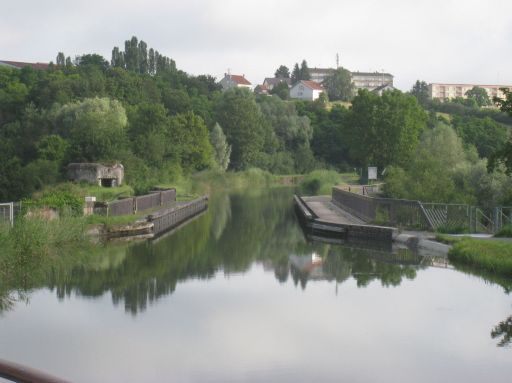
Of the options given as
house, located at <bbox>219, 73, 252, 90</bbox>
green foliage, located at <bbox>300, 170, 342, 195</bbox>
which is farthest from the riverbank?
house, located at <bbox>219, 73, 252, 90</bbox>

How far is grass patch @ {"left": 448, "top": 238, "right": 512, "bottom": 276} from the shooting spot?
799 inches

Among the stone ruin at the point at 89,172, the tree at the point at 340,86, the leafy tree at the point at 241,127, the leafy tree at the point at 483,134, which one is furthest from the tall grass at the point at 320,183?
the tree at the point at 340,86

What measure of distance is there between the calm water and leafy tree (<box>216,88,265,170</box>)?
6123 centimetres

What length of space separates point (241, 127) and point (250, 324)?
73901 millimetres

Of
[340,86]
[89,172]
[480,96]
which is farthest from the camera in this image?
[480,96]

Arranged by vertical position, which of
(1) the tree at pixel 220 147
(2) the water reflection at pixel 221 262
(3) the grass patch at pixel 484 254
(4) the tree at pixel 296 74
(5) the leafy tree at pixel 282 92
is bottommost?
(2) the water reflection at pixel 221 262

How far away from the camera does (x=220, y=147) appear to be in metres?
81.2

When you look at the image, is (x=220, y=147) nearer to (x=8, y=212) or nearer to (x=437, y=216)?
(x=437, y=216)

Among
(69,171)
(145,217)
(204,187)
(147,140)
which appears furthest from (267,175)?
(145,217)

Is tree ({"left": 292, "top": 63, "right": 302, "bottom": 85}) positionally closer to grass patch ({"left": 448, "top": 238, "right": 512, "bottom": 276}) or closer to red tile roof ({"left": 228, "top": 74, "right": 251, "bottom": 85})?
red tile roof ({"left": 228, "top": 74, "right": 251, "bottom": 85})

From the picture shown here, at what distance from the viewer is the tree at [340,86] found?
151m

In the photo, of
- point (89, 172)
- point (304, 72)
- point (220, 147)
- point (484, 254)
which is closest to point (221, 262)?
point (484, 254)

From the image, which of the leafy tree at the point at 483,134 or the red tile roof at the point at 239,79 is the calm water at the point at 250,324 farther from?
the red tile roof at the point at 239,79

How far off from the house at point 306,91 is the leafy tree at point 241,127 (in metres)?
66.8
